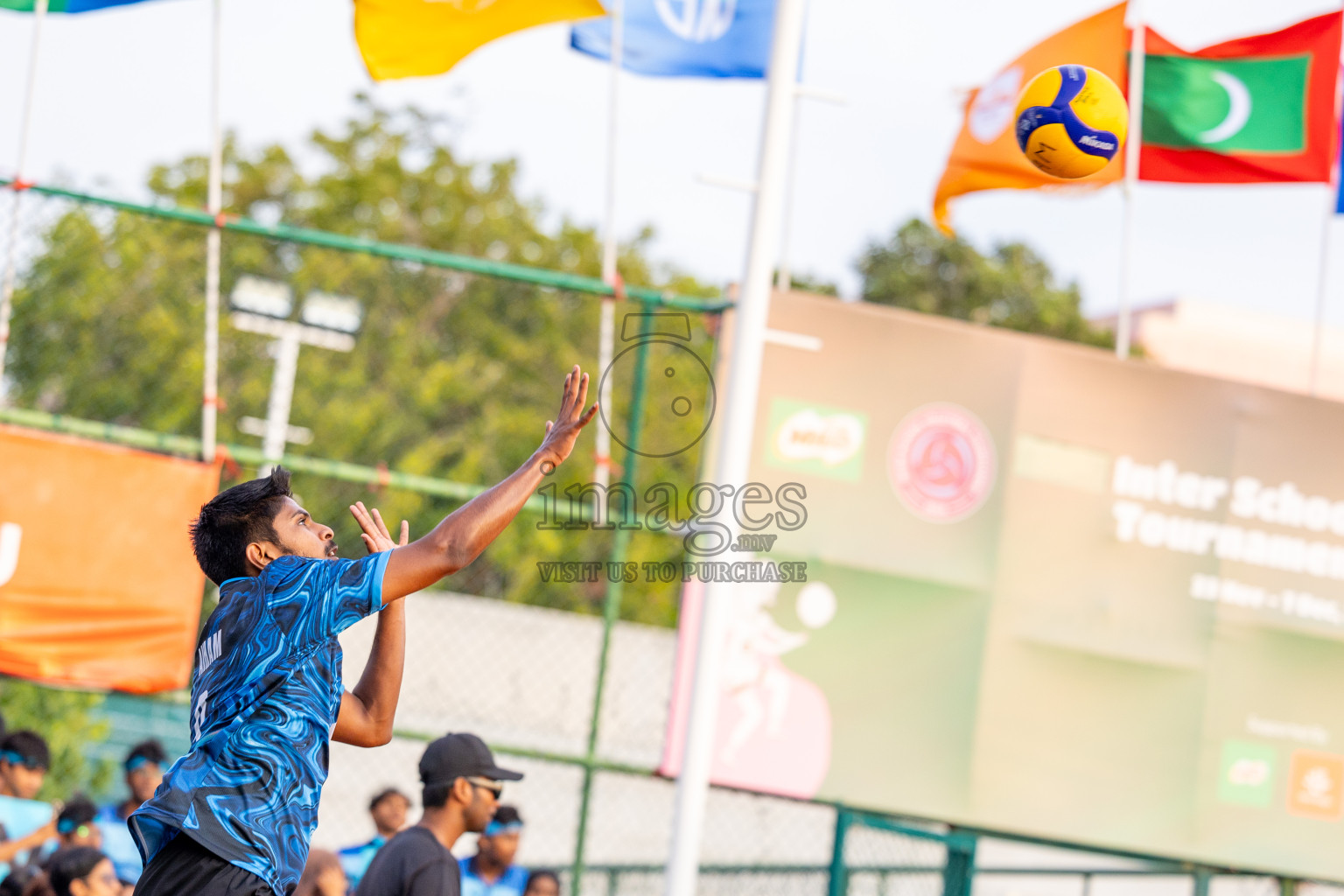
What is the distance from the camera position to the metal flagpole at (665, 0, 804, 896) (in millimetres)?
5797

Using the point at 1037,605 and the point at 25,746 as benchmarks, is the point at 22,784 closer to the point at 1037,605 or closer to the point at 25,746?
the point at 25,746

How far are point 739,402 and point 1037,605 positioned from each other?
2522 mm

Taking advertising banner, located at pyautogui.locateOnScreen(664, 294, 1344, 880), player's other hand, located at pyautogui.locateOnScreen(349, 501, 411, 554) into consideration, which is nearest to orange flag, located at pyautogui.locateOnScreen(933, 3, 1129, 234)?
advertising banner, located at pyautogui.locateOnScreen(664, 294, 1344, 880)

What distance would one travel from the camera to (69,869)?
18.1 ft

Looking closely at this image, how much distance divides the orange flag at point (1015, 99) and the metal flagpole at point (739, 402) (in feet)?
7.81

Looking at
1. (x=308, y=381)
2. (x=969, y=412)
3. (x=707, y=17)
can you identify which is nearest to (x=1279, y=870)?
(x=969, y=412)

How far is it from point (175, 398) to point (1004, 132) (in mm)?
17219

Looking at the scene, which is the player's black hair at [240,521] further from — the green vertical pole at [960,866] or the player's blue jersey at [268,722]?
the green vertical pole at [960,866]

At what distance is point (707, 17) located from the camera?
8.09 meters

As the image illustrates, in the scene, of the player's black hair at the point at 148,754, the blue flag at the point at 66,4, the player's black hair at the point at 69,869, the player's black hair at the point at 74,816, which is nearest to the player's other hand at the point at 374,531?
the player's black hair at the point at 69,869

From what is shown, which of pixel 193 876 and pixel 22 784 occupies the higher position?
pixel 193 876

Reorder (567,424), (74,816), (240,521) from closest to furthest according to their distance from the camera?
(567,424) < (240,521) < (74,816)

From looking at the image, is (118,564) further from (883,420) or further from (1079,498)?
(1079,498)

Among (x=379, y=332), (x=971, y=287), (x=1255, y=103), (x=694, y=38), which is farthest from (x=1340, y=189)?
(x=971, y=287)
